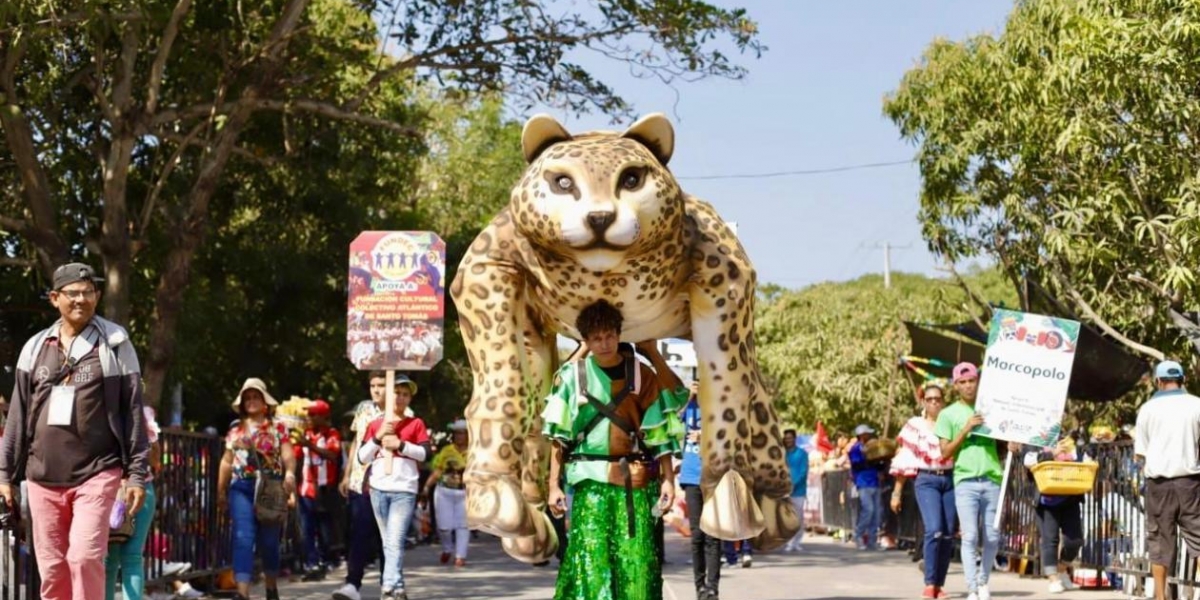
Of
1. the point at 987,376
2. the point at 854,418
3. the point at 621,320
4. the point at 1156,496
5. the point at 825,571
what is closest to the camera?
the point at 621,320

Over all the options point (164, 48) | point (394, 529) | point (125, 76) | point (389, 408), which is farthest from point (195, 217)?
point (394, 529)

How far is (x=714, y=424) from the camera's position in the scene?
8242 millimetres

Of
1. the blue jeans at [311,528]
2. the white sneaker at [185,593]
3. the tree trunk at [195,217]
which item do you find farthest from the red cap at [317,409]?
the white sneaker at [185,593]

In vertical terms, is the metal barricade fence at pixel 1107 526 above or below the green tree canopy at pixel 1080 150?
below

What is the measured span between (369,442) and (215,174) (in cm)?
681

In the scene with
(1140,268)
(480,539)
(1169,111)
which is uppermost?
(1169,111)

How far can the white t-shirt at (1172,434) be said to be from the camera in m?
12.3

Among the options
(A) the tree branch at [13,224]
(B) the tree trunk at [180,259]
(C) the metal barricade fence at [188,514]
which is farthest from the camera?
(B) the tree trunk at [180,259]

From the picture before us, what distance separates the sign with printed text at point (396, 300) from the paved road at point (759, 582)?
211 centimetres

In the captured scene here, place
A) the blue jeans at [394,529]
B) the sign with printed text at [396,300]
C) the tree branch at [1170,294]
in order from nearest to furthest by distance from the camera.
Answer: the blue jeans at [394,529]
the sign with printed text at [396,300]
the tree branch at [1170,294]

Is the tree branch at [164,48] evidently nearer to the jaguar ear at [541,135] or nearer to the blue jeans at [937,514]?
the blue jeans at [937,514]

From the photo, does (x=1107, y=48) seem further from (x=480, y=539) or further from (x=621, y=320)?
(x=480, y=539)

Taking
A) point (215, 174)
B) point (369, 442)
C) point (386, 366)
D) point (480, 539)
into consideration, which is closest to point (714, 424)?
point (369, 442)

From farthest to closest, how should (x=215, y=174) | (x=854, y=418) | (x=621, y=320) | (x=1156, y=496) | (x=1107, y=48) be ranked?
(x=854, y=418)
(x=215, y=174)
(x=1107, y=48)
(x=1156, y=496)
(x=621, y=320)
